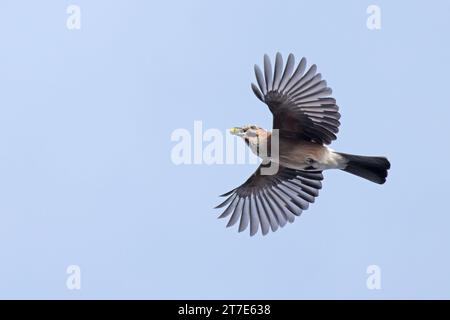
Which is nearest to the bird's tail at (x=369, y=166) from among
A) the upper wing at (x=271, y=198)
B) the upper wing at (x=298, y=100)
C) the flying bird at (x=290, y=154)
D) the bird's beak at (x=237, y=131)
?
the flying bird at (x=290, y=154)

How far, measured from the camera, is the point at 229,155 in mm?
15656

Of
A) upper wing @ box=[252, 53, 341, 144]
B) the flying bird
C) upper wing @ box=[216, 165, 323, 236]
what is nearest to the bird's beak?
the flying bird

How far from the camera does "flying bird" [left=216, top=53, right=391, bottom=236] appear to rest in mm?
15320

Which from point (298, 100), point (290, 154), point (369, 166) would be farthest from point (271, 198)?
point (298, 100)

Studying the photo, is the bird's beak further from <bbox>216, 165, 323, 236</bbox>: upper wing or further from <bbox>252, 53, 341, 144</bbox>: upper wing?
<bbox>216, 165, 323, 236</bbox>: upper wing

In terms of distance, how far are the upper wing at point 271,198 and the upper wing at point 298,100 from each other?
2.80 ft

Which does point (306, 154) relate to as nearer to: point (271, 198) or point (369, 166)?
point (369, 166)
